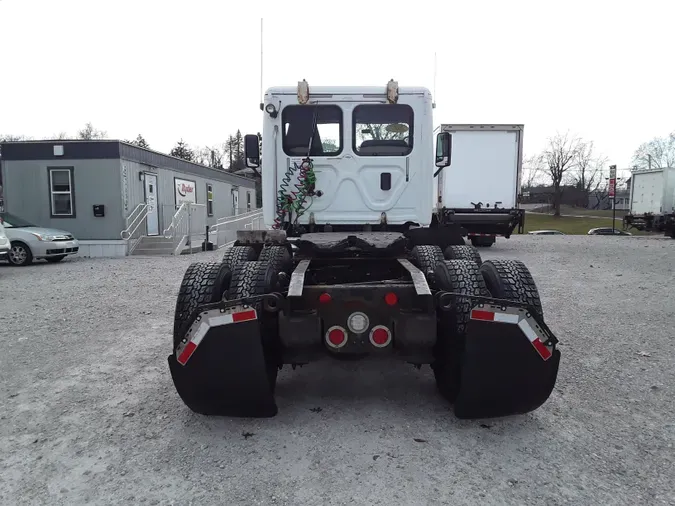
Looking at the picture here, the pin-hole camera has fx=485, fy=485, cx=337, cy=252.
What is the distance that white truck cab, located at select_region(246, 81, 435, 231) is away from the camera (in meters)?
5.35

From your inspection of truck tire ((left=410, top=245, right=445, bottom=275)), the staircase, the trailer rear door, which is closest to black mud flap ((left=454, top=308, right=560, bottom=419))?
truck tire ((left=410, top=245, right=445, bottom=275))

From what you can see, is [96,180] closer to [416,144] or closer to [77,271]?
[77,271]

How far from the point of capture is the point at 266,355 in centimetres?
321

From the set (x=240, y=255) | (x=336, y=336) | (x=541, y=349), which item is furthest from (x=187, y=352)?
(x=541, y=349)

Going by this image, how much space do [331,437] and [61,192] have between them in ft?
49.8

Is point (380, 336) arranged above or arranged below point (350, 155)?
below

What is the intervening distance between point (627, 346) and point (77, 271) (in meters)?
11.2

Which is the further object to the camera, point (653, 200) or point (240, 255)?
point (653, 200)

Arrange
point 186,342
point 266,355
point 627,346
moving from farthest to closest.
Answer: point 627,346 < point 266,355 < point 186,342

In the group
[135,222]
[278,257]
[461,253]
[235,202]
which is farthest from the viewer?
[235,202]

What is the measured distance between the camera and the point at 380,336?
10.0ft

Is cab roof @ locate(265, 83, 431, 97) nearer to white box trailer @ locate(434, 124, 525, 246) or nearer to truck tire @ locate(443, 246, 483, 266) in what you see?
truck tire @ locate(443, 246, 483, 266)

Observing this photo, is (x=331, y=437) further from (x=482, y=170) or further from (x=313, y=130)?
(x=482, y=170)

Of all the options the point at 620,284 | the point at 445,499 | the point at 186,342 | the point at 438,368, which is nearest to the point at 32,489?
the point at 186,342
